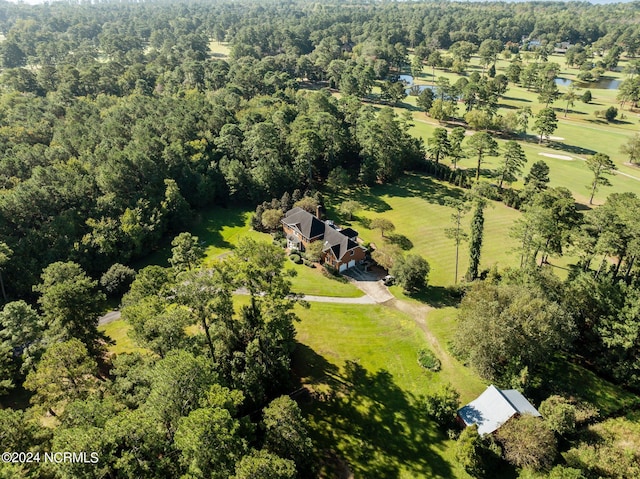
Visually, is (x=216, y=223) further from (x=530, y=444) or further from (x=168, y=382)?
(x=530, y=444)

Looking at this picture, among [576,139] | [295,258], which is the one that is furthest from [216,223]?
[576,139]

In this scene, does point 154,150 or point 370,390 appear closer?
point 370,390

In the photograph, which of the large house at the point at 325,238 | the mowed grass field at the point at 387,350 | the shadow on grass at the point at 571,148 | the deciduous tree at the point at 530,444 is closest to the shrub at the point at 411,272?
the mowed grass field at the point at 387,350

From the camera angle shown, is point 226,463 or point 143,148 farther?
point 143,148

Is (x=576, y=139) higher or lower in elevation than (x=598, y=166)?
lower

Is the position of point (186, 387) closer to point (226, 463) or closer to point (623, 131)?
point (226, 463)

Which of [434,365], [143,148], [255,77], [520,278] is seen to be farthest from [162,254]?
[255,77]

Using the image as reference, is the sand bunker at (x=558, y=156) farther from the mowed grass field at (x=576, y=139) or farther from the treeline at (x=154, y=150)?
the treeline at (x=154, y=150)
